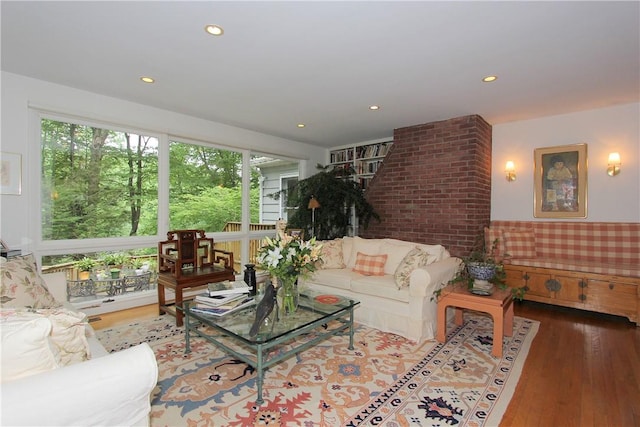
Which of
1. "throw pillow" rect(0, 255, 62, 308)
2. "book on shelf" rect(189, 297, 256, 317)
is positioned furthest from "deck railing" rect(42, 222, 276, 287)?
"throw pillow" rect(0, 255, 62, 308)

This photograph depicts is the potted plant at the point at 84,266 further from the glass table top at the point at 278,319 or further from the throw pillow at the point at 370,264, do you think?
the throw pillow at the point at 370,264

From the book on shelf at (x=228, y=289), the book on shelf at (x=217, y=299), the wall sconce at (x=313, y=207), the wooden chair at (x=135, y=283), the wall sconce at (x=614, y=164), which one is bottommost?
the wooden chair at (x=135, y=283)

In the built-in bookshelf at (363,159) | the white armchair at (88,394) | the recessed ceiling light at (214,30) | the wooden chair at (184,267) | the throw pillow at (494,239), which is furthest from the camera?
the built-in bookshelf at (363,159)

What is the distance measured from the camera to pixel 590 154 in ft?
12.9

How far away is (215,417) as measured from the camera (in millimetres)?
1805

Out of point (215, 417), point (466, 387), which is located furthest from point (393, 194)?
point (215, 417)

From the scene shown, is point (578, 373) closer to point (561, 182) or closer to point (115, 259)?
point (561, 182)

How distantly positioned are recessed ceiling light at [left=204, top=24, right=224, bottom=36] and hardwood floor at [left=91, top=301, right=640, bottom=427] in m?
3.01

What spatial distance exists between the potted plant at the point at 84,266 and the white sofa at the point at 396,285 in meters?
2.51

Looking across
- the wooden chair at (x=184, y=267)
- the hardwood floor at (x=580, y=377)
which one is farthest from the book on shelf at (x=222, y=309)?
the hardwood floor at (x=580, y=377)

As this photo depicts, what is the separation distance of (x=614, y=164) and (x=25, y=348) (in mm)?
5441

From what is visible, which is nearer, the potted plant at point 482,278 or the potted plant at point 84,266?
the potted plant at point 482,278

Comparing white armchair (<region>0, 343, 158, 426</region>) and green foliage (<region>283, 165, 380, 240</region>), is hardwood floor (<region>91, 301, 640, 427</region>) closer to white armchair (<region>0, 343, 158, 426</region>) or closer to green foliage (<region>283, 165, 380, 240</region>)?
white armchair (<region>0, 343, 158, 426</region>)

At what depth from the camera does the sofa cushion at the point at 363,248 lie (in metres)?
3.78
